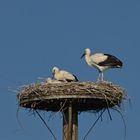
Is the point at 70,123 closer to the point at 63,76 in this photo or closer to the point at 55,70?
the point at 63,76

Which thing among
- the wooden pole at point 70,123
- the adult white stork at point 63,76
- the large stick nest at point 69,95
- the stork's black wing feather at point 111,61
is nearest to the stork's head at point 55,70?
the adult white stork at point 63,76

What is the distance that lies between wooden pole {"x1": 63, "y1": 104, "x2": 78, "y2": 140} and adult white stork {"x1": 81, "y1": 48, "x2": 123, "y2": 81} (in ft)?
7.17

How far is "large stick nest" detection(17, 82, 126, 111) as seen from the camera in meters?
15.4

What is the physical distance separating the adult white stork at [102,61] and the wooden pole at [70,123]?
219cm

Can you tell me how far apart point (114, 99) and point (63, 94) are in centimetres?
124

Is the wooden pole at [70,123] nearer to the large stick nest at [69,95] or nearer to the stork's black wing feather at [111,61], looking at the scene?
the large stick nest at [69,95]

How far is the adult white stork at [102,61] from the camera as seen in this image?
17812mm

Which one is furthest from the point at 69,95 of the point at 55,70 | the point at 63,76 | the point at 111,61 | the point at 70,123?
the point at 55,70

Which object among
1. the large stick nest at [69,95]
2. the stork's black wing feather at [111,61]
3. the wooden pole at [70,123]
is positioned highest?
the stork's black wing feather at [111,61]

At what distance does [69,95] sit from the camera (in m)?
15.4

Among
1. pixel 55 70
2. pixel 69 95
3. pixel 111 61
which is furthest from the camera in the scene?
pixel 55 70

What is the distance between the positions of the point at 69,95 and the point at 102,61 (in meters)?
2.84

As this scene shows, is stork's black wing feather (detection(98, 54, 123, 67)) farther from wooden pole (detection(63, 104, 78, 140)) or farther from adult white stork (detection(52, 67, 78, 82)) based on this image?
wooden pole (detection(63, 104, 78, 140))

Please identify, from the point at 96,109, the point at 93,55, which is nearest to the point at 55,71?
the point at 93,55
